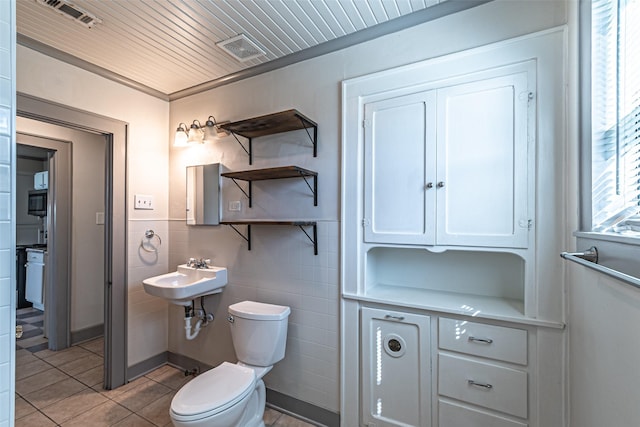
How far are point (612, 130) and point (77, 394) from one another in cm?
349

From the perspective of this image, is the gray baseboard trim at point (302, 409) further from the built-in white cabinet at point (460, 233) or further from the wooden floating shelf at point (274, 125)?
the wooden floating shelf at point (274, 125)

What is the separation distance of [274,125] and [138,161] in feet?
4.30

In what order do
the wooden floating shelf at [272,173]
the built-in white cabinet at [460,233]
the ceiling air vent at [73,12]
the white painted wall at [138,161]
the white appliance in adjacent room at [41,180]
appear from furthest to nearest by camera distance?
1. the white appliance in adjacent room at [41,180]
2. the white painted wall at [138,161]
3. the wooden floating shelf at [272,173]
4. the ceiling air vent at [73,12]
5. the built-in white cabinet at [460,233]

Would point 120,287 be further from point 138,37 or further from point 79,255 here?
point 138,37

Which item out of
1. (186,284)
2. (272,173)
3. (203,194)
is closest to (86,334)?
(186,284)

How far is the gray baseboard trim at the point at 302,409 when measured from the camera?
187 cm

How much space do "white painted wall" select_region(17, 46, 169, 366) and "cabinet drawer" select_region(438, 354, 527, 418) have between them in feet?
7.66

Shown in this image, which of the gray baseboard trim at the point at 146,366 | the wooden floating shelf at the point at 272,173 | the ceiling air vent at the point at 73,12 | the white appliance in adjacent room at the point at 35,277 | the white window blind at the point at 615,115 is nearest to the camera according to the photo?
the white window blind at the point at 615,115

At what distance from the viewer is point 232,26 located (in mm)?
1751

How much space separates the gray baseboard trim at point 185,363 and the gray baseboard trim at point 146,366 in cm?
5

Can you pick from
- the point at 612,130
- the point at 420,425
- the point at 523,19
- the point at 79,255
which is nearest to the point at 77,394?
the point at 79,255

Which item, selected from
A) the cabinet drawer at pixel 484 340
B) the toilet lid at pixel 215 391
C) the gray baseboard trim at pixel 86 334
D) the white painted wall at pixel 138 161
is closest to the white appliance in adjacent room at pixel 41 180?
the gray baseboard trim at pixel 86 334

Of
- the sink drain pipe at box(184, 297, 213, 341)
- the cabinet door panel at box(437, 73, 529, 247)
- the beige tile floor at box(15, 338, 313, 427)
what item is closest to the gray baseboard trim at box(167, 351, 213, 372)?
the beige tile floor at box(15, 338, 313, 427)

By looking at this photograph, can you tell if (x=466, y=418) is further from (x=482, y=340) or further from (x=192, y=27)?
(x=192, y=27)
